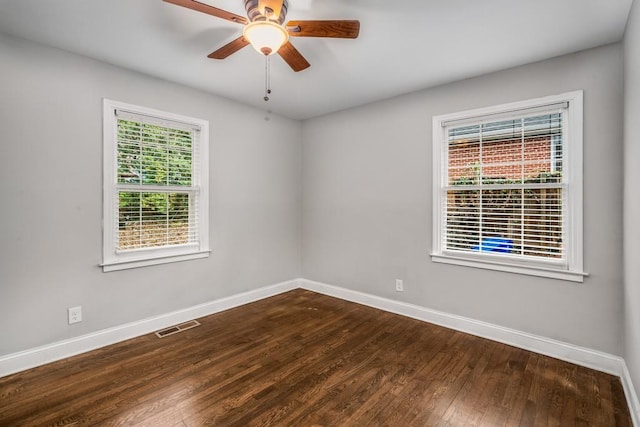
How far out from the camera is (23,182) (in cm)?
245

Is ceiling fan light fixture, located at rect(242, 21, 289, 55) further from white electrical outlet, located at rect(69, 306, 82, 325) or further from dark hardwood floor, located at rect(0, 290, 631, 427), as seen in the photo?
white electrical outlet, located at rect(69, 306, 82, 325)

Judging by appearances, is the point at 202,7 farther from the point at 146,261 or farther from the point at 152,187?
the point at 146,261

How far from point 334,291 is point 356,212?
115cm

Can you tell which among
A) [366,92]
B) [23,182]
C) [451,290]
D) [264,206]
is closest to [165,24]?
[23,182]

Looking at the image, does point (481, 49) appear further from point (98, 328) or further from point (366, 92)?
point (98, 328)

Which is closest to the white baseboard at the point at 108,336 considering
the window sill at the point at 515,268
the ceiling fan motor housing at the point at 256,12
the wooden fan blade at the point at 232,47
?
the window sill at the point at 515,268

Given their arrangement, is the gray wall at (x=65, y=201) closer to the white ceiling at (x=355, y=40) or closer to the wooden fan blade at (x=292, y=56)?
the white ceiling at (x=355, y=40)

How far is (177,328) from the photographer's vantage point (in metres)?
3.24

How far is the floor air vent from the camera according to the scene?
310cm

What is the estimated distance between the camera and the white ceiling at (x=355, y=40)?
2.05 m

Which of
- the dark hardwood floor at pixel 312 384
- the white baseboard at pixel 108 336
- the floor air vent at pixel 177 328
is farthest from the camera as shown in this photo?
the floor air vent at pixel 177 328

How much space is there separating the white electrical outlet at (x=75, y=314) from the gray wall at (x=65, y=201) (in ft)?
0.12

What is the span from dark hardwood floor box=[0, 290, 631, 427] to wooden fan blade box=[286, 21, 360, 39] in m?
2.34

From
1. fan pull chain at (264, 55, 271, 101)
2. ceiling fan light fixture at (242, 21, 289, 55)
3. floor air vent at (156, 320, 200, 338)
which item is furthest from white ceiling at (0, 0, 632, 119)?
floor air vent at (156, 320, 200, 338)
